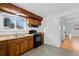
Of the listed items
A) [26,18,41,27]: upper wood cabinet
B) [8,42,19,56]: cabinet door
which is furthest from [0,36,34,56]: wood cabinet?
[26,18,41,27]: upper wood cabinet

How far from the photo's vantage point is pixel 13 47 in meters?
3.07

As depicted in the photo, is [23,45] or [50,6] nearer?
[50,6]

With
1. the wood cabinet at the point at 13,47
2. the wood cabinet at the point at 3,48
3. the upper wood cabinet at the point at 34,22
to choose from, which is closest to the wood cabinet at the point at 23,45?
the wood cabinet at the point at 13,47

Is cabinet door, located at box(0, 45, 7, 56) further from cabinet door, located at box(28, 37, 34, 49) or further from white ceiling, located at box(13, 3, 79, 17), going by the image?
cabinet door, located at box(28, 37, 34, 49)

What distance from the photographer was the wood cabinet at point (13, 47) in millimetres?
2865

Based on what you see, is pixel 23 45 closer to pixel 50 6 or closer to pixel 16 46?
pixel 16 46

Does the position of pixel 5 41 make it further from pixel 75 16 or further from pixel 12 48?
pixel 75 16

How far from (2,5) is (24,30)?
2280 mm

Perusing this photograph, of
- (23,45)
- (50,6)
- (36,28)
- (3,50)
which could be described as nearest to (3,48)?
(3,50)

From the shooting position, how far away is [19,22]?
4211 millimetres

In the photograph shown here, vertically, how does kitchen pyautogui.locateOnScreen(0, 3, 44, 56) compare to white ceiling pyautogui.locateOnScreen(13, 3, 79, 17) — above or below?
below

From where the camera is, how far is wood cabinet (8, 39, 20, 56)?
2.86 m

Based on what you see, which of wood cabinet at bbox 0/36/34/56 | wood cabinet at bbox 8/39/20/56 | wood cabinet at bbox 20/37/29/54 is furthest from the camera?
wood cabinet at bbox 20/37/29/54

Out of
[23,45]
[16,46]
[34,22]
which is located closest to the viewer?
[16,46]
